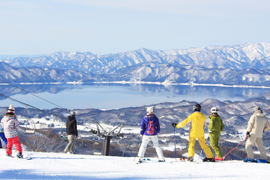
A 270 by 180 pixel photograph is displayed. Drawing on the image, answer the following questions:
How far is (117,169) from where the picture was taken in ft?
25.0

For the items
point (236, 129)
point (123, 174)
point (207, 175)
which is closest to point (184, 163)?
point (207, 175)

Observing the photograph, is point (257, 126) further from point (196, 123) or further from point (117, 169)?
point (117, 169)

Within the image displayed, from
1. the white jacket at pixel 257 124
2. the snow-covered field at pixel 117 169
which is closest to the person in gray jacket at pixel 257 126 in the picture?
the white jacket at pixel 257 124

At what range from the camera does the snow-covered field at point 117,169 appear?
6871mm

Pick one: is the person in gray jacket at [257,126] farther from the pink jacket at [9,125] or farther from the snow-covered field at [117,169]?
the pink jacket at [9,125]

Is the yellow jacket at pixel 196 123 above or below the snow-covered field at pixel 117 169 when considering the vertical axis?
above

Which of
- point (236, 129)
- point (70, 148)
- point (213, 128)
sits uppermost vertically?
point (213, 128)

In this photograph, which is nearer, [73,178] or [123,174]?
[73,178]

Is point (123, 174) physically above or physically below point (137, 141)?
Answer: above

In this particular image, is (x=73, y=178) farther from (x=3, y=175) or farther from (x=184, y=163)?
(x=184, y=163)

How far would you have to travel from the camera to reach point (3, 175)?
21.4 feet

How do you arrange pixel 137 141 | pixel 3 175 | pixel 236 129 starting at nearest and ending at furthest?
pixel 3 175 → pixel 137 141 → pixel 236 129

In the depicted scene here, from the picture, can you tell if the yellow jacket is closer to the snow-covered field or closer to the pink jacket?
the snow-covered field

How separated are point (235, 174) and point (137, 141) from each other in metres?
55.2
